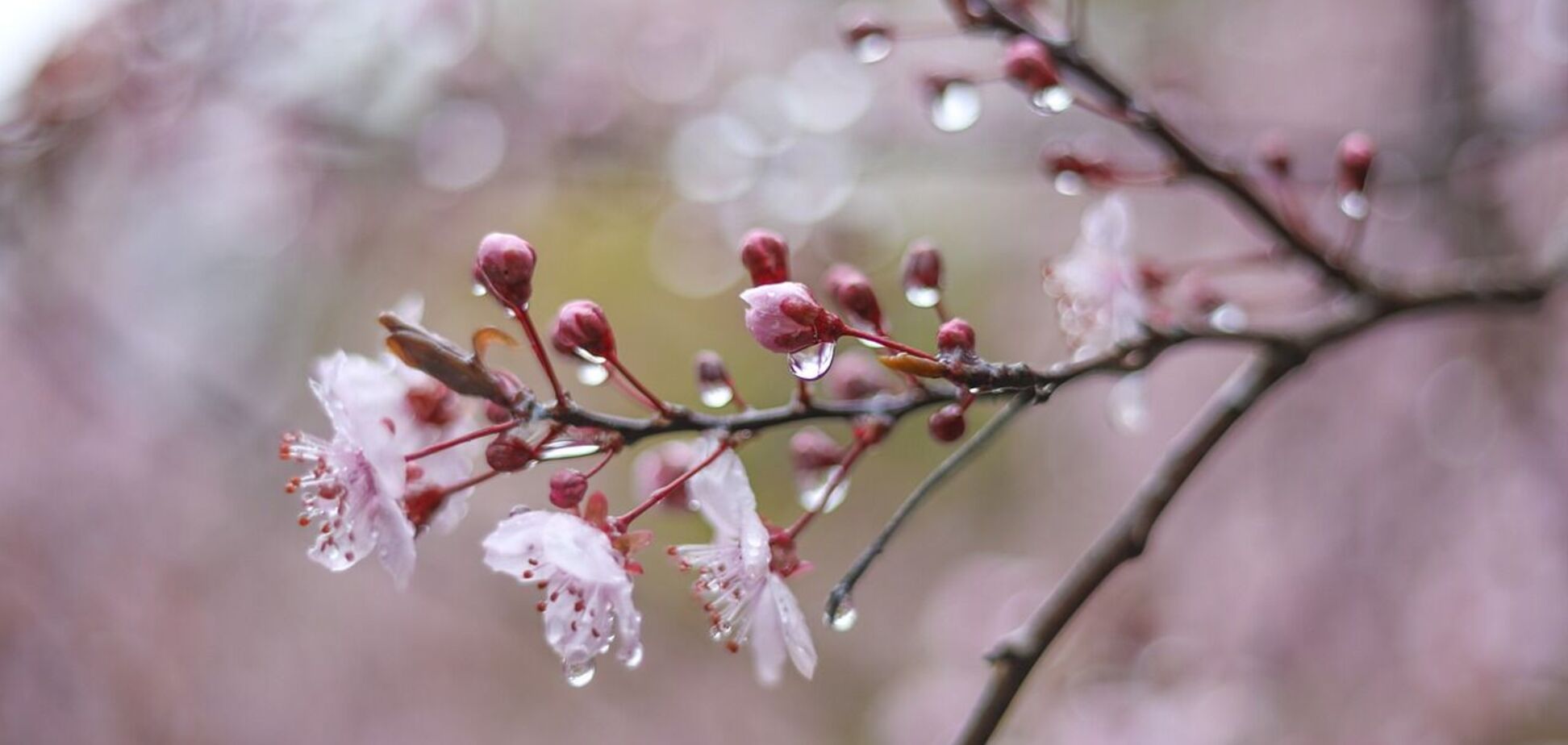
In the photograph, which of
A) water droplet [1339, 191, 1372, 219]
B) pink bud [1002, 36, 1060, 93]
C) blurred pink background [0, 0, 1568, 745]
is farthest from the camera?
blurred pink background [0, 0, 1568, 745]

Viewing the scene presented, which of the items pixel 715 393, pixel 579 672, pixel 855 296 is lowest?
pixel 579 672

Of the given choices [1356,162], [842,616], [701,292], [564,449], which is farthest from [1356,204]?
[701,292]

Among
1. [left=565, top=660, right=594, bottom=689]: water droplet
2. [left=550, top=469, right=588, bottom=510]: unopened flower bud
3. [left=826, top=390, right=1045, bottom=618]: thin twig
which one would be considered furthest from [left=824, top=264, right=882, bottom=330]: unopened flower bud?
[left=565, top=660, right=594, bottom=689]: water droplet

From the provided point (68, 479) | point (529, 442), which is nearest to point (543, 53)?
point (68, 479)

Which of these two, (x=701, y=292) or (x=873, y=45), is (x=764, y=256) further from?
(x=701, y=292)

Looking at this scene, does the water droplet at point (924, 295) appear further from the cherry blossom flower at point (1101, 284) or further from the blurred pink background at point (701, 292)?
the blurred pink background at point (701, 292)

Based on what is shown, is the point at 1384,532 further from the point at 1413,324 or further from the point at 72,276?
the point at 72,276

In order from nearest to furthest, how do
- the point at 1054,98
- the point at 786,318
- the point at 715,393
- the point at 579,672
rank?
the point at 786,318, the point at 579,672, the point at 715,393, the point at 1054,98

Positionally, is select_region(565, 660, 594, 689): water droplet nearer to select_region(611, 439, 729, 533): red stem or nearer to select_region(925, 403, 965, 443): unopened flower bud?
select_region(611, 439, 729, 533): red stem
